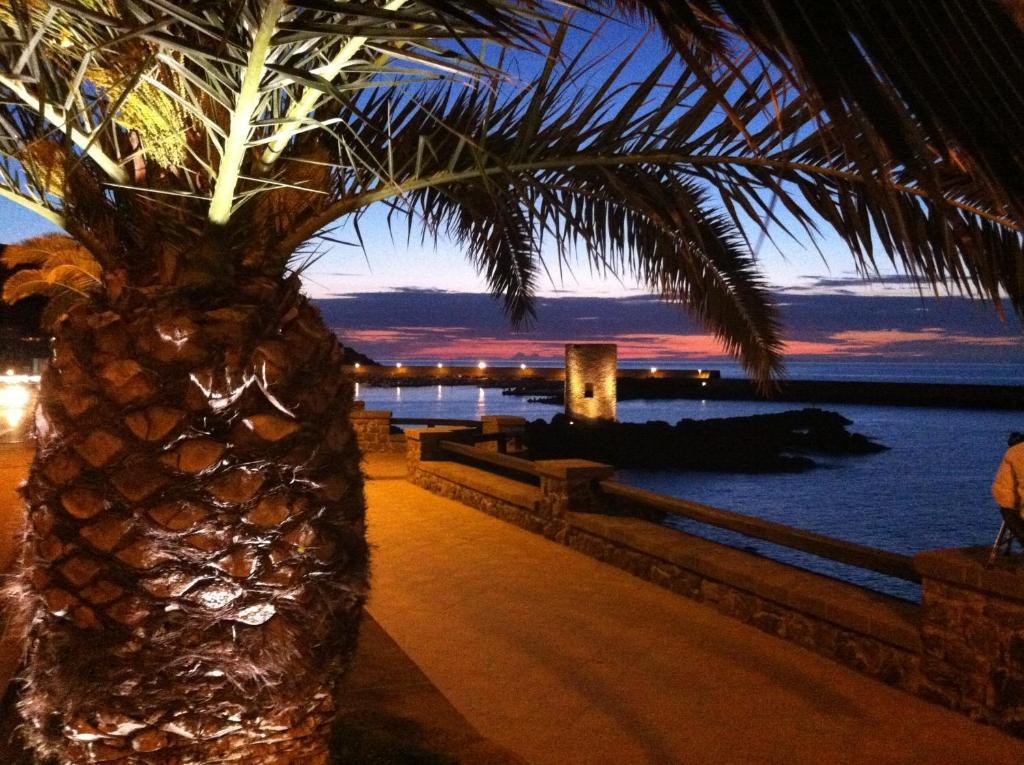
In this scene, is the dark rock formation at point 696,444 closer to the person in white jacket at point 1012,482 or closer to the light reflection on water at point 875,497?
the light reflection on water at point 875,497

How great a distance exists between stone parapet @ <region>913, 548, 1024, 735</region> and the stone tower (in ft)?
70.8

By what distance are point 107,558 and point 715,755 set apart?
3114 mm

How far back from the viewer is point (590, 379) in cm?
2658

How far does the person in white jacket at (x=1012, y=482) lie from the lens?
4.38 meters

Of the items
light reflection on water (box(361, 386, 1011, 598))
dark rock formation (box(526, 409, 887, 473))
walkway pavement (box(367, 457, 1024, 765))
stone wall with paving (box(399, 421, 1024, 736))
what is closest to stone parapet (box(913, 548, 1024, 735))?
stone wall with paving (box(399, 421, 1024, 736))

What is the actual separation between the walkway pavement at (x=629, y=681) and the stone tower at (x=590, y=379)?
18765 millimetres

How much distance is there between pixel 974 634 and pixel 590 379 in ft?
73.2

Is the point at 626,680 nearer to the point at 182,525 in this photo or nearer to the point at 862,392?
the point at 182,525

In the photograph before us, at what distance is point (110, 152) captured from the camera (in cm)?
299

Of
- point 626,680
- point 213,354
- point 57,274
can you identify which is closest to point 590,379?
point 626,680

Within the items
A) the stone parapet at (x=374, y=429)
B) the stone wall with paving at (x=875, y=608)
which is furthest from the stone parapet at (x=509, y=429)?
the stone wall with paving at (x=875, y=608)

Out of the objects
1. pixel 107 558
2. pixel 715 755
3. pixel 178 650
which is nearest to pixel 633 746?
pixel 715 755

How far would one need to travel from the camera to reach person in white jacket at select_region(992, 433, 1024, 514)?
4.38 m

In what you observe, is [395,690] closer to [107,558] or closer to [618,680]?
[618,680]
